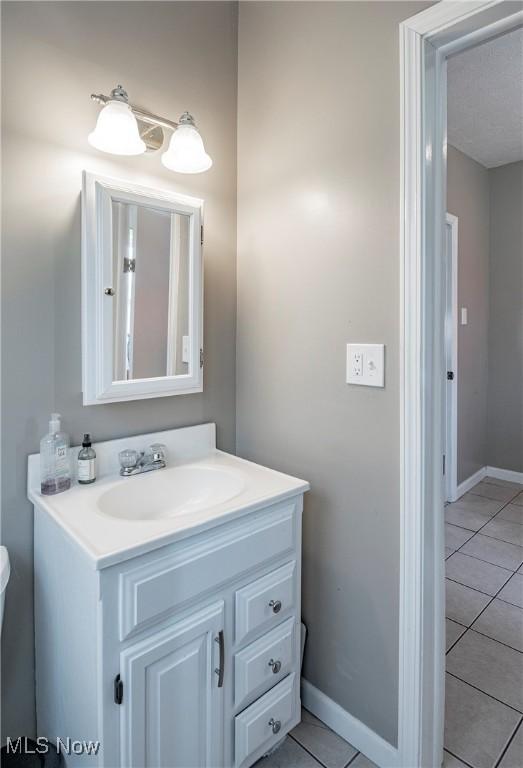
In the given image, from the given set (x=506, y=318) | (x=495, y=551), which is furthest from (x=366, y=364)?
(x=506, y=318)

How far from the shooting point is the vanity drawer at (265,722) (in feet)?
3.80

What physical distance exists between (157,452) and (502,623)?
1.75m

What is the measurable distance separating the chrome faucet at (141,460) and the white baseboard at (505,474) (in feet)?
10.9

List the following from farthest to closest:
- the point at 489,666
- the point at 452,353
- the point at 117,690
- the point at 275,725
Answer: the point at 452,353 → the point at 489,666 → the point at 275,725 → the point at 117,690

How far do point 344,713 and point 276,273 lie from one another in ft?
4.86

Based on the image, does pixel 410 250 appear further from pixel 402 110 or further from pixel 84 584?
pixel 84 584

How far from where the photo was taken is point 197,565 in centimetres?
103

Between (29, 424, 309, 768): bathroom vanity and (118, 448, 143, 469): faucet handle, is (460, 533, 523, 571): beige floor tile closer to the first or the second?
(29, 424, 309, 768): bathroom vanity

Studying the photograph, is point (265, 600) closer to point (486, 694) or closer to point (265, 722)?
point (265, 722)

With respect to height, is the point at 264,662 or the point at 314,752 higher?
the point at 264,662

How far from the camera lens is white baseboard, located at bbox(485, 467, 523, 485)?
142 inches

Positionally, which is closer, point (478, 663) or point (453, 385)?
point (478, 663)

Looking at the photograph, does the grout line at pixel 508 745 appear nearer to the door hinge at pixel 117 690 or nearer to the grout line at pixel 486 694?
the grout line at pixel 486 694

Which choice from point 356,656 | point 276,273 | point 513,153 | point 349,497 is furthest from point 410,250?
point 513,153
